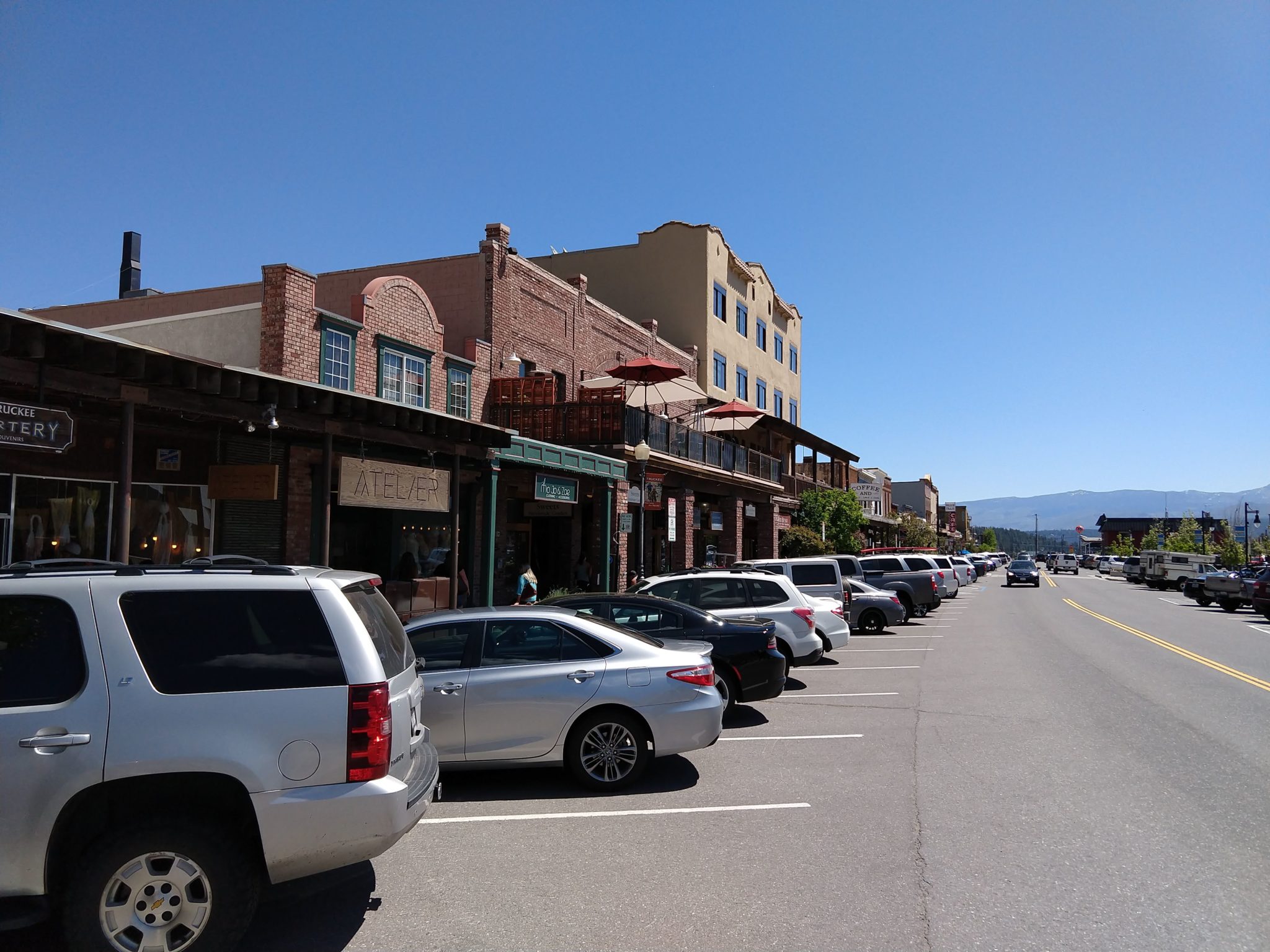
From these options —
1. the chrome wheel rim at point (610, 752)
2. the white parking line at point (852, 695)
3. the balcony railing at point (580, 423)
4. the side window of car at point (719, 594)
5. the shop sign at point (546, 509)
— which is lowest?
the white parking line at point (852, 695)

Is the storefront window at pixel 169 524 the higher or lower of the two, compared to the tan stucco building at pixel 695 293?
lower

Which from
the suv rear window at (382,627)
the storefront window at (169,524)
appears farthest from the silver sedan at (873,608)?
the suv rear window at (382,627)

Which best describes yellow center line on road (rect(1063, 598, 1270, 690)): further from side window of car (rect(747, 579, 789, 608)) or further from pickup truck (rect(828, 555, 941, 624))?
side window of car (rect(747, 579, 789, 608))

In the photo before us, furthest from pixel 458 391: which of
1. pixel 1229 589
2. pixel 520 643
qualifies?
pixel 1229 589

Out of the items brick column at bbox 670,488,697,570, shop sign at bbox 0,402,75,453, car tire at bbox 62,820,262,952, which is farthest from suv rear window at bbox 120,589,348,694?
brick column at bbox 670,488,697,570

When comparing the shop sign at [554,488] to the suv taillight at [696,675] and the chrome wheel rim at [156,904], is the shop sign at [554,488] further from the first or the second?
the chrome wheel rim at [156,904]

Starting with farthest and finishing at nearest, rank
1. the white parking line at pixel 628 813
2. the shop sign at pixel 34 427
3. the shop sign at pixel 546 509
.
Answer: the shop sign at pixel 546 509 → the shop sign at pixel 34 427 → the white parking line at pixel 628 813

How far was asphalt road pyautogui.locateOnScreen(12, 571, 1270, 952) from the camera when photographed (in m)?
4.54

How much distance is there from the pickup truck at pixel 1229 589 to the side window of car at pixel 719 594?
26.3m

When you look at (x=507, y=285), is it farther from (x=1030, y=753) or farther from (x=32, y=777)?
(x=32, y=777)

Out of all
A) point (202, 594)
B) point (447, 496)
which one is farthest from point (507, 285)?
point (202, 594)

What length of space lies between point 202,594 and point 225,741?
2.38ft

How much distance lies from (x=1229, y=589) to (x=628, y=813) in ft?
111

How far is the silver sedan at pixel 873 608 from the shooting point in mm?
22438
